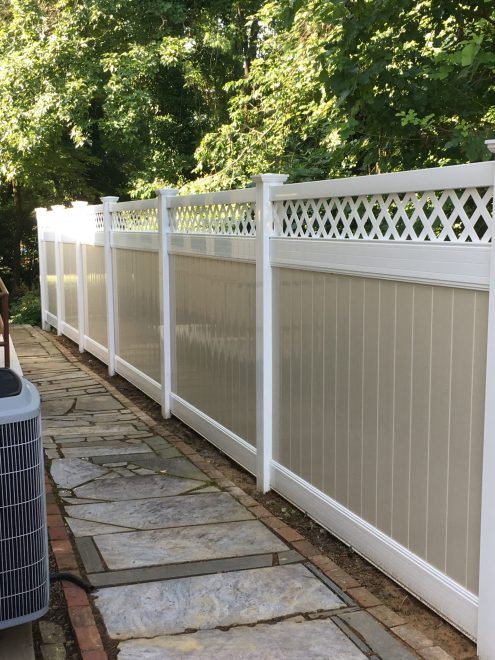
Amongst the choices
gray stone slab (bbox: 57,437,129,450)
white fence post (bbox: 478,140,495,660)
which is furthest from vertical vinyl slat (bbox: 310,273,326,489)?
gray stone slab (bbox: 57,437,129,450)

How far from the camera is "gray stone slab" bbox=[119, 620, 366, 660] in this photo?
281 cm

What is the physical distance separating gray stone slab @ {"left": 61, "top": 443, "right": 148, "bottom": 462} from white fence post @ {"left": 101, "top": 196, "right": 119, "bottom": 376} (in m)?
2.96

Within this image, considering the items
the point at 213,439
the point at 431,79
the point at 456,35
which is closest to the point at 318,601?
the point at 213,439

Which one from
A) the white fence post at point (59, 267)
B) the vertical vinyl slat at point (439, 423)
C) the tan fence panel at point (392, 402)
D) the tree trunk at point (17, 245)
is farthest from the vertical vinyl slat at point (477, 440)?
the tree trunk at point (17, 245)

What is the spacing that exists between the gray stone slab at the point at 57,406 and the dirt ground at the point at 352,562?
135cm

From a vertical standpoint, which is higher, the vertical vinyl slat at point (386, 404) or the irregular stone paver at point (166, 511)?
the vertical vinyl slat at point (386, 404)

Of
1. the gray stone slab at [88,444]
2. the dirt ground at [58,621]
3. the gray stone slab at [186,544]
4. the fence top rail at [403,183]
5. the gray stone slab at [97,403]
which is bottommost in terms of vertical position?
the gray stone slab at [97,403]

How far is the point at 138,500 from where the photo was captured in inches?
181

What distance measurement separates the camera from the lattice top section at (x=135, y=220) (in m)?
6.96

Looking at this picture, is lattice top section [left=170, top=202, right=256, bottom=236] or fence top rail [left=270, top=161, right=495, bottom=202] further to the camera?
lattice top section [left=170, top=202, right=256, bottom=236]

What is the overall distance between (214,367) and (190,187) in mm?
6738

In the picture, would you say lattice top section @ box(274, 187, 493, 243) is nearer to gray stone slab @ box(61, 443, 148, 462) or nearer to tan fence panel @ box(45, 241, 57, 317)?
gray stone slab @ box(61, 443, 148, 462)

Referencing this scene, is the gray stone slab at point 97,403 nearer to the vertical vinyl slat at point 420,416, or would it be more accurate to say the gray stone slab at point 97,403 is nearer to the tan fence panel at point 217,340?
the tan fence panel at point 217,340

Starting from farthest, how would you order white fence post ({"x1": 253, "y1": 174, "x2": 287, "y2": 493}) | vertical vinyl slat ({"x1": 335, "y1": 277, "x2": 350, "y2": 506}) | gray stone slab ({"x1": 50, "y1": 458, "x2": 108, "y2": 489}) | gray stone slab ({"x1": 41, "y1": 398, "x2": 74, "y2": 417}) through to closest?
gray stone slab ({"x1": 41, "y1": 398, "x2": 74, "y2": 417}), gray stone slab ({"x1": 50, "y1": 458, "x2": 108, "y2": 489}), white fence post ({"x1": 253, "y1": 174, "x2": 287, "y2": 493}), vertical vinyl slat ({"x1": 335, "y1": 277, "x2": 350, "y2": 506})
